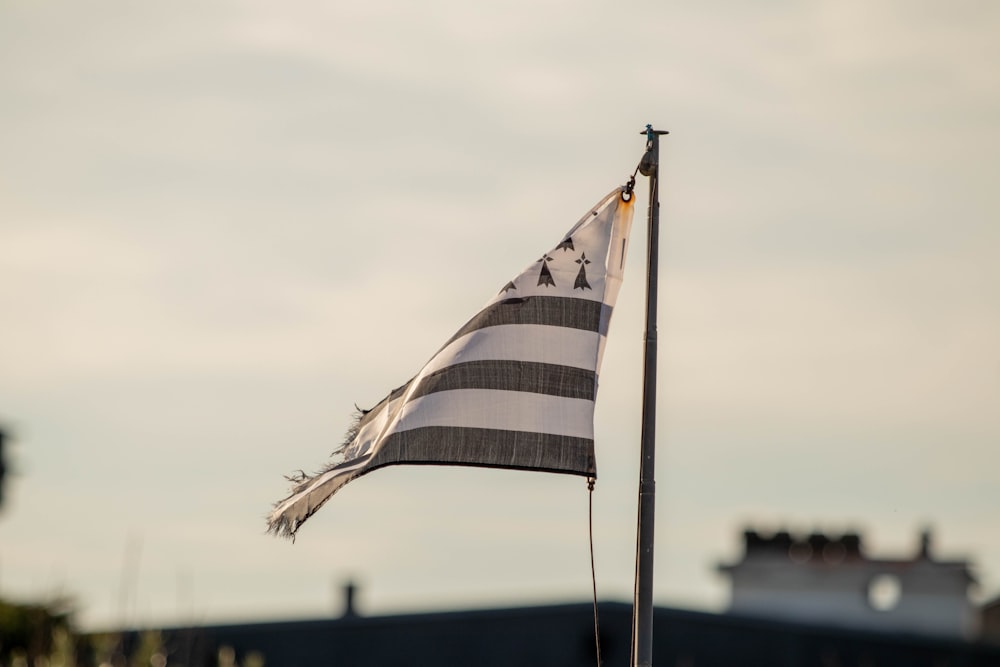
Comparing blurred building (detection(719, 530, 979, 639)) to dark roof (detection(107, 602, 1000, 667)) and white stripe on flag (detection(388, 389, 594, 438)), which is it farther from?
white stripe on flag (detection(388, 389, 594, 438))

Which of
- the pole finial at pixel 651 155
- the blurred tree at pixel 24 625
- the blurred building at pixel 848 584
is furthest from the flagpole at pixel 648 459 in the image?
the blurred building at pixel 848 584

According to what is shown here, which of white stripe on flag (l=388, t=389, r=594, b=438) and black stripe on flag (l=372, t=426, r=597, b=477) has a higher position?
white stripe on flag (l=388, t=389, r=594, b=438)

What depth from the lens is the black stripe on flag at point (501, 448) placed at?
45.6ft

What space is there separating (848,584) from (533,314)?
40.1 meters

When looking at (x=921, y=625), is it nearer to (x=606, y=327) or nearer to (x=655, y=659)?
(x=655, y=659)

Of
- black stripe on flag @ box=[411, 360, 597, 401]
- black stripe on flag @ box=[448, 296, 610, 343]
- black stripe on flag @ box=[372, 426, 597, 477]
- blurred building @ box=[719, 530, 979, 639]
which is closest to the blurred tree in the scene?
black stripe on flag @ box=[372, 426, 597, 477]

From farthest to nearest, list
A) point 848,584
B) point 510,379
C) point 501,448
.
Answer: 1. point 848,584
2. point 510,379
3. point 501,448

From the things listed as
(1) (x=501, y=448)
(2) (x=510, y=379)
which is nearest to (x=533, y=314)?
(2) (x=510, y=379)

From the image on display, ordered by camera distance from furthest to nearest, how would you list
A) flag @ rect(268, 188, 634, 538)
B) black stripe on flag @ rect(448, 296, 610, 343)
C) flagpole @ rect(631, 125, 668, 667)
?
black stripe on flag @ rect(448, 296, 610, 343) → flag @ rect(268, 188, 634, 538) → flagpole @ rect(631, 125, 668, 667)

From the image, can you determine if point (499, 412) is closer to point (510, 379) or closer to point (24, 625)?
point (510, 379)

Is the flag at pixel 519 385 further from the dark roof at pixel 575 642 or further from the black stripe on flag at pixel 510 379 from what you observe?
the dark roof at pixel 575 642

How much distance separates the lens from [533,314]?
14.4 metres

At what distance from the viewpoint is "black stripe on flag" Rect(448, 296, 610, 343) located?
14398mm

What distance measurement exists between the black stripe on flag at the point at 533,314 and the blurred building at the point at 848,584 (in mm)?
38242
